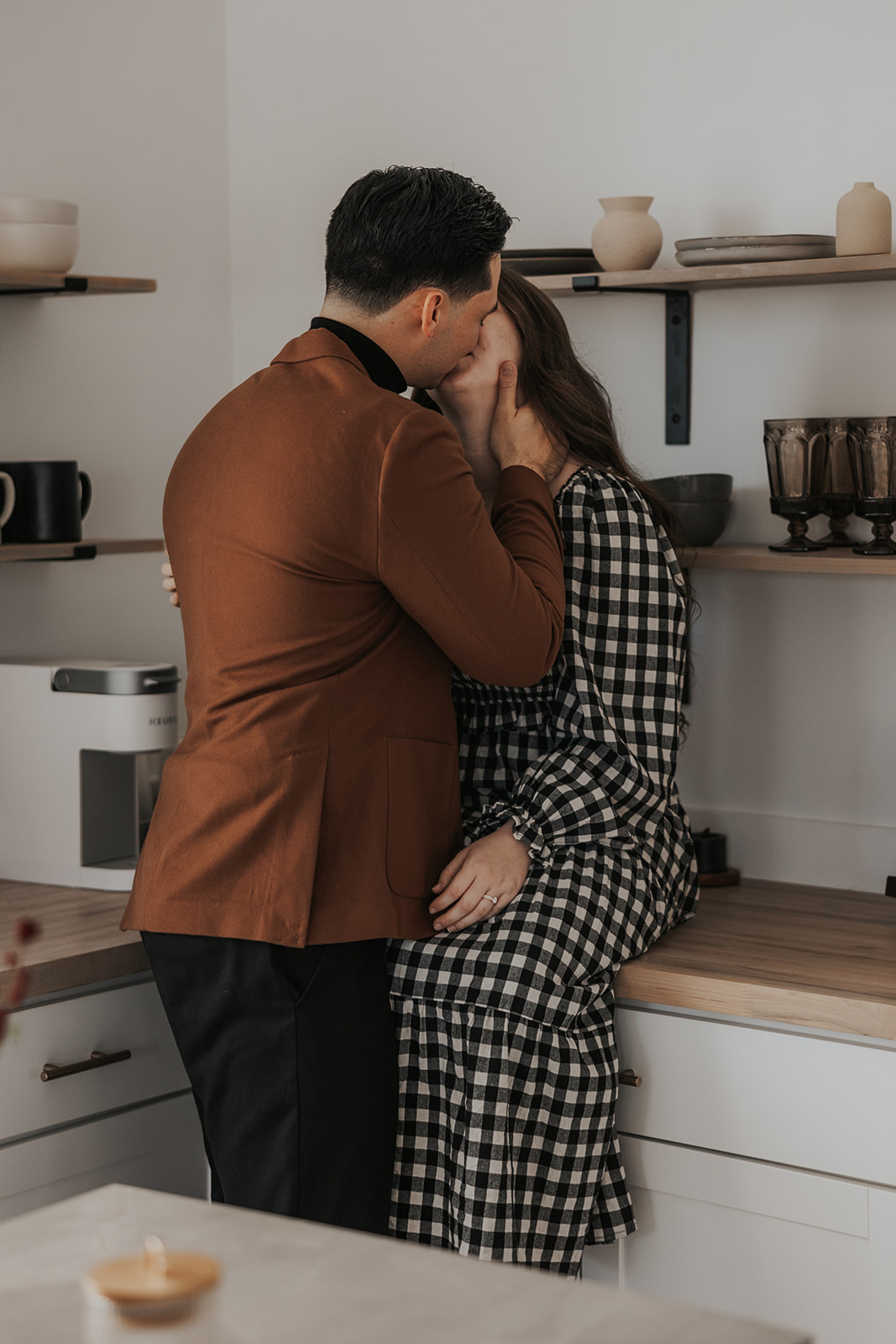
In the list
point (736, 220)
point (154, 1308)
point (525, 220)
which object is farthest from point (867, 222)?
point (154, 1308)

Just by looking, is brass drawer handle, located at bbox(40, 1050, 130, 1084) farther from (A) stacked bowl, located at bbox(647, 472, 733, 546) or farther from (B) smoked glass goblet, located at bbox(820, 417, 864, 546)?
(B) smoked glass goblet, located at bbox(820, 417, 864, 546)

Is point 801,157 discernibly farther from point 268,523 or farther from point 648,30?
point 268,523

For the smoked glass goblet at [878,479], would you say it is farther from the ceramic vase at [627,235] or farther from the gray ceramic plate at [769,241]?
the ceramic vase at [627,235]

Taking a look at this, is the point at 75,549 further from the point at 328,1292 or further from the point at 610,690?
the point at 328,1292

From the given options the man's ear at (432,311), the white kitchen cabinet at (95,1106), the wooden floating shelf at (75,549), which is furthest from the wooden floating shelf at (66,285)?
the white kitchen cabinet at (95,1106)

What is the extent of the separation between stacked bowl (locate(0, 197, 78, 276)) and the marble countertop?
1.54 meters

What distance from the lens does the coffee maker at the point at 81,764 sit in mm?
2141

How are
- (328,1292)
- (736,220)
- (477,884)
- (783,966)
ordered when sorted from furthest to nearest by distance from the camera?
(736,220) → (783,966) → (477,884) → (328,1292)

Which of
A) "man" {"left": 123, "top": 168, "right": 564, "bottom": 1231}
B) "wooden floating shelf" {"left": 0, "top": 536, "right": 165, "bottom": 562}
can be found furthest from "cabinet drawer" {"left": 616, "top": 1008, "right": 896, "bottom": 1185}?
"wooden floating shelf" {"left": 0, "top": 536, "right": 165, "bottom": 562}

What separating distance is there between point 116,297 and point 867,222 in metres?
1.27

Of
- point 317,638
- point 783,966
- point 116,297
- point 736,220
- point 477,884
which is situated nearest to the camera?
point 317,638

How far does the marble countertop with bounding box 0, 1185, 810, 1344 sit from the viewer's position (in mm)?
776

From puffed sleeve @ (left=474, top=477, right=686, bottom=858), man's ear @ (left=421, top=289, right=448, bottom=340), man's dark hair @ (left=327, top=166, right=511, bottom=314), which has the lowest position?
puffed sleeve @ (left=474, top=477, right=686, bottom=858)

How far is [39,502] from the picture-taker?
217 cm
